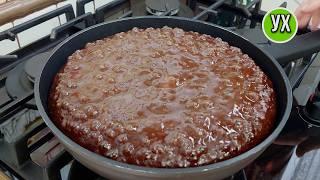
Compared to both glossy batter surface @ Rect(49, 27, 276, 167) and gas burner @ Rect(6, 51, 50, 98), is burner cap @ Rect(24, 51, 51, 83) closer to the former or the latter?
gas burner @ Rect(6, 51, 50, 98)

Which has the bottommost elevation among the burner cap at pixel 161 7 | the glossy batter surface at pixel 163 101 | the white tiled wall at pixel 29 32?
the white tiled wall at pixel 29 32

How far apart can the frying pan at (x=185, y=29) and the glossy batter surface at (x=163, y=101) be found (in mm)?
24

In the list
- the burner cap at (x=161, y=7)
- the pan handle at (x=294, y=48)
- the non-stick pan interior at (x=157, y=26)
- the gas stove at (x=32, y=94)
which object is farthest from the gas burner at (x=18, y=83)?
the pan handle at (x=294, y=48)

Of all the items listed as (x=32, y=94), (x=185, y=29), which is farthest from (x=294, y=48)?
(x=32, y=94)

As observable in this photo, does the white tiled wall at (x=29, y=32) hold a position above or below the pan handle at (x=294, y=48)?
below

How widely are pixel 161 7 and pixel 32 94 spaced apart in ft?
1.55

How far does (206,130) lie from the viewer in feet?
1.91

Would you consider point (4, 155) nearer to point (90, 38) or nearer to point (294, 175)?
point (90, 38)

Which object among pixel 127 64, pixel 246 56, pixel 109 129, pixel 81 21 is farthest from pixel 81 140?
pixel 81 21

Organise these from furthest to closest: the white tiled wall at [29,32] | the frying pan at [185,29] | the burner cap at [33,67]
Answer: the white tiled wall at [29,32] < the burner cap at [33,67] < the frying pan at [185,29]

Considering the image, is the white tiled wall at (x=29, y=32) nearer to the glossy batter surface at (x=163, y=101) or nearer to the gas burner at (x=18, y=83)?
the gas burner at (x=18, y=83)

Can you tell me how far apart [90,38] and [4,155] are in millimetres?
294

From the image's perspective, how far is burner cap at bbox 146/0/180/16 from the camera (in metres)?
1.05

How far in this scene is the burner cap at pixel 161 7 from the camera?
105 cm
